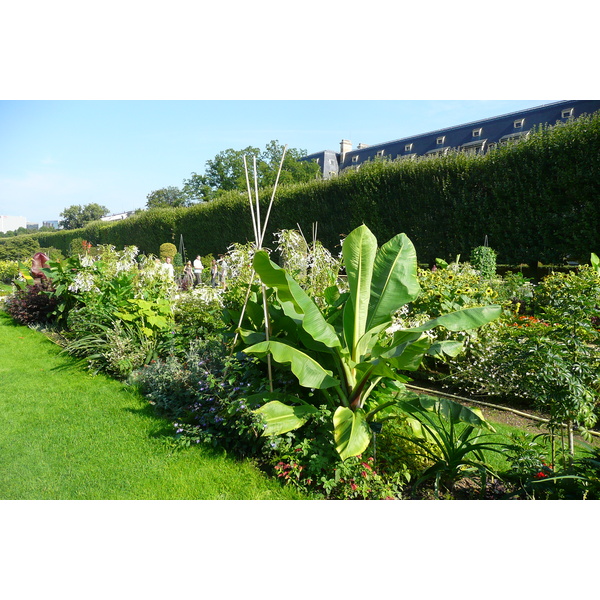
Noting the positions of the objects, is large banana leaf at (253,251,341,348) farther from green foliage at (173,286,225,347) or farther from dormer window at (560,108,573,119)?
dormer window at (560,108,573,119)

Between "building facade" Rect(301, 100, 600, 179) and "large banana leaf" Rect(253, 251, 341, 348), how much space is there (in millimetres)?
20168

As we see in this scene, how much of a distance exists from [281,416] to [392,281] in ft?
4.49

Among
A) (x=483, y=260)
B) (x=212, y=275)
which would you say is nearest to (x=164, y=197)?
(x=212, y=275)

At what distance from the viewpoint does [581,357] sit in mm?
2961

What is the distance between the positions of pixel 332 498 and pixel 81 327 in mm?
4917

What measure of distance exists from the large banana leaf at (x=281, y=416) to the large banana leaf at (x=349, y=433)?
230mm

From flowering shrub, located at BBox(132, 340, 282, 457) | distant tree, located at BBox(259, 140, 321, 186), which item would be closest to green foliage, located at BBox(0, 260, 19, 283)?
flowering shrub, located at BBox(132, 340, 282, 457)

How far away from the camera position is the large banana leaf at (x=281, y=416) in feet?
9.98

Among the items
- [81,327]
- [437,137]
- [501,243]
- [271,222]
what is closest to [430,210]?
[501,243]

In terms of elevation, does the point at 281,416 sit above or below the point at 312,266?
below

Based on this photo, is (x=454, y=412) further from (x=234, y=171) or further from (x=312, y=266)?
(x=234, y=171)

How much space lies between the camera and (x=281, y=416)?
313 centimetres

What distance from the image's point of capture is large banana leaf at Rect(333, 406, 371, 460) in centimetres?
279

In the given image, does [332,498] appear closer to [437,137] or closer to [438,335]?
[438,335]
